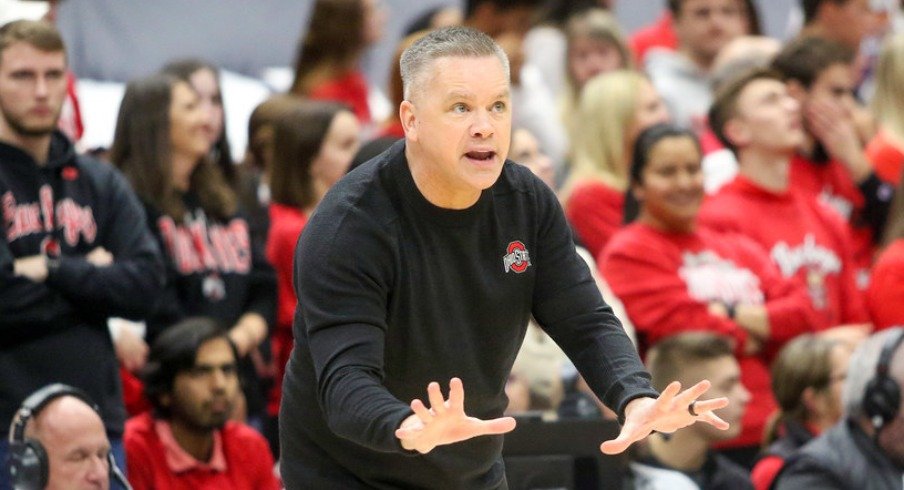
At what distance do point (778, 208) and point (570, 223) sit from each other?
0.85 metres

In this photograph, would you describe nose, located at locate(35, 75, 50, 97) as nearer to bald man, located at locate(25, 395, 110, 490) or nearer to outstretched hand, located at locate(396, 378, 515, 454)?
bald man, located at locate(25, 395, 110, 490)

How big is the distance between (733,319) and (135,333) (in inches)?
87.3

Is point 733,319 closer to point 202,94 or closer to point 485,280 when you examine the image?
point 202,94

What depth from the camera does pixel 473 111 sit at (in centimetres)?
316

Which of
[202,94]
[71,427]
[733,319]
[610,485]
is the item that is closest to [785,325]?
[733,319]

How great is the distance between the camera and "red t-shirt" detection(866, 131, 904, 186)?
7.12 meters

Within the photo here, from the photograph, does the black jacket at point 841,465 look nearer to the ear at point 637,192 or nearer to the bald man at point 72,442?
the ear at point 637,192

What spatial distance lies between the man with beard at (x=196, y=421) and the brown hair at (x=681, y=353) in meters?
1.43

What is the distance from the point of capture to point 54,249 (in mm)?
4883

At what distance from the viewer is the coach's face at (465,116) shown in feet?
10.3

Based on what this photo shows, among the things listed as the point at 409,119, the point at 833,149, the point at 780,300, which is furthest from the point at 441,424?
the point at 833,149

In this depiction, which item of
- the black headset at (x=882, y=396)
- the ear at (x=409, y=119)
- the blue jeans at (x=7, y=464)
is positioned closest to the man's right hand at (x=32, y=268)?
the blue jeans at (x=7, y=464)

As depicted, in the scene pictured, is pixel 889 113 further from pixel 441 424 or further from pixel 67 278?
pixel 441 424

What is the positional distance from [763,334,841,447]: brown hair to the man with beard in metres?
1.81
